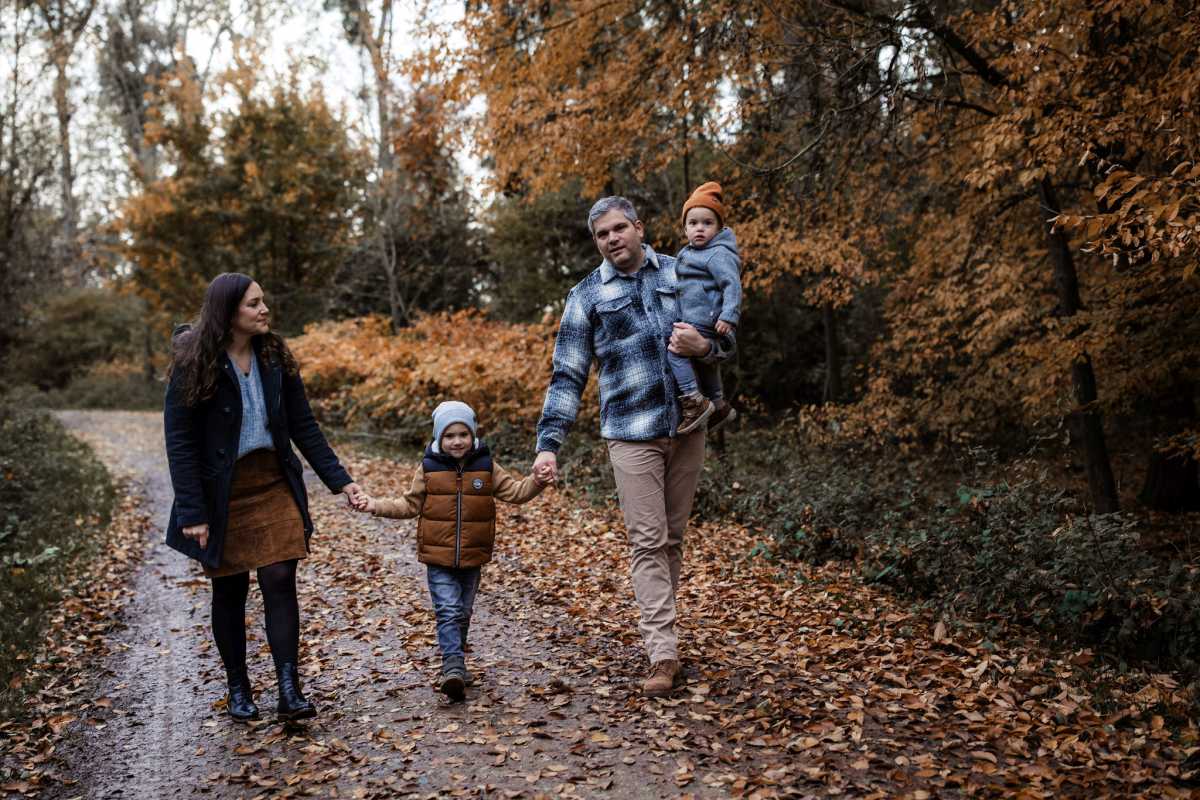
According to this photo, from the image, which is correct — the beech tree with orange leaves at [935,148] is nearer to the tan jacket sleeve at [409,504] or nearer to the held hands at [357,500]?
the tan jacket sleeve at [409,504]

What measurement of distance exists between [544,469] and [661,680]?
114cm

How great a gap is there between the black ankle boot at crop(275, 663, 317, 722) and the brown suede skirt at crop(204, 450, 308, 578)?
519 mm

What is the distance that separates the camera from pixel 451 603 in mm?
4457

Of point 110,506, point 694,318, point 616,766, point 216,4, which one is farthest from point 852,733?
point 216,4

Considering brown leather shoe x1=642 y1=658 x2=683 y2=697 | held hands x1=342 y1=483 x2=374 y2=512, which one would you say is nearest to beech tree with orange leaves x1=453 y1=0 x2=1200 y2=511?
brown leather shoe x1=642 y1=658 x2=683 y2=697

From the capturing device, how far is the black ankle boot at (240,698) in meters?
4.36

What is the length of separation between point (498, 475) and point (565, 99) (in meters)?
6.30

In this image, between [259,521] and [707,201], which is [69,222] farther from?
[707,201]

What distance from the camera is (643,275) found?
4324mm

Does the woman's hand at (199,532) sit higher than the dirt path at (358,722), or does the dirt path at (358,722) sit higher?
the woman's hand at (199,532)

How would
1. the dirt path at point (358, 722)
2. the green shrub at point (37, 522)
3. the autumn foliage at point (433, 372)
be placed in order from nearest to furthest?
the dirt path at point (358, 722)
the green shrub at point (37, 522)
the autumn foliage at point (433, 372)

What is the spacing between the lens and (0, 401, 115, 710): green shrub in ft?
20.0

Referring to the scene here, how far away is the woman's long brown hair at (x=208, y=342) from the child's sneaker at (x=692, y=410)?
6.64 feet

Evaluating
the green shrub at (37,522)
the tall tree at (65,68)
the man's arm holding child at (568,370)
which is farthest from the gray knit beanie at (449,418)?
the tall tree at (65,68)
